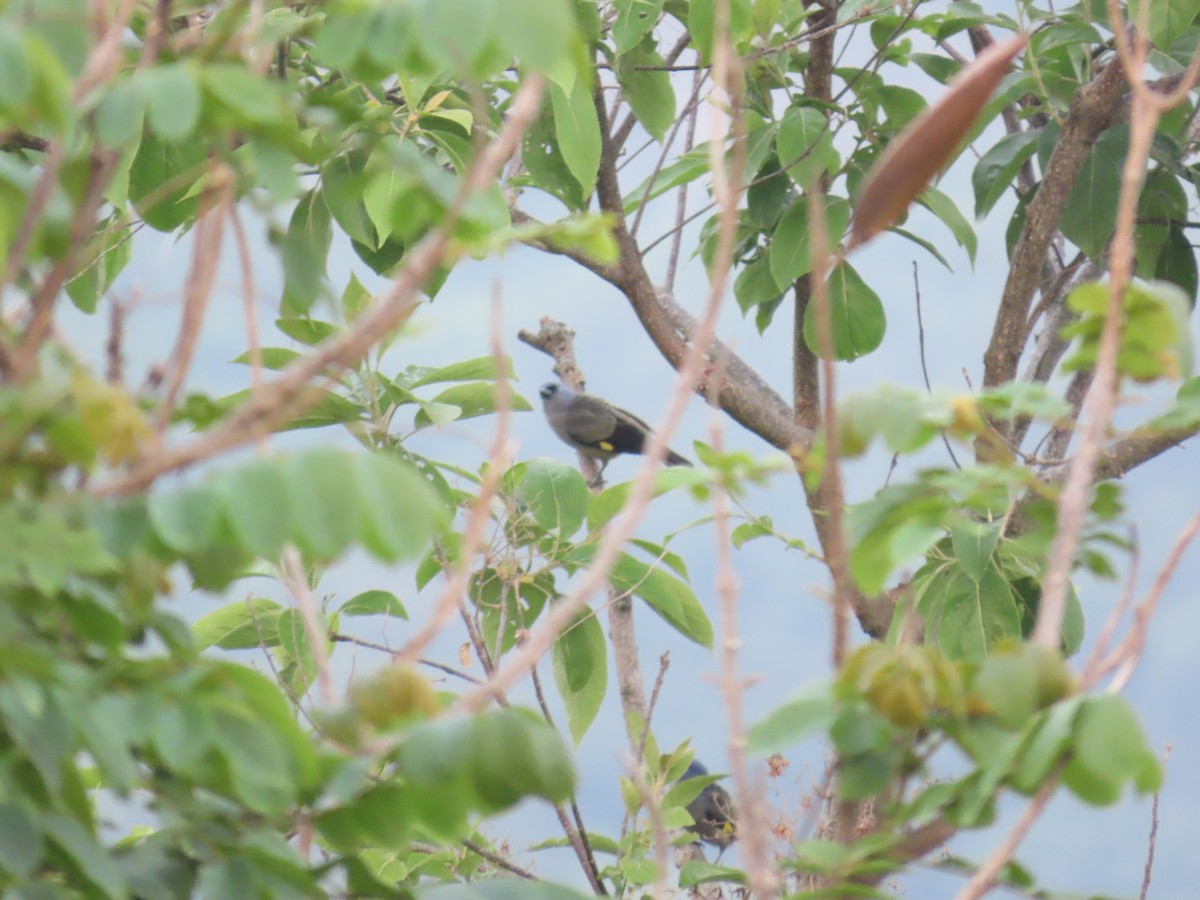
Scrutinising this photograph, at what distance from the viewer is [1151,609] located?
87 centimetres

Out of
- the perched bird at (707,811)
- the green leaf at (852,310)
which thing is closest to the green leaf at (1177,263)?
the green leaf at (852,310)

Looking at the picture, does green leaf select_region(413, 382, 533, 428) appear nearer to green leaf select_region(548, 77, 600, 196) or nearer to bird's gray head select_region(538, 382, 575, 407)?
green leaf select_region(548, 77, 600, 196)

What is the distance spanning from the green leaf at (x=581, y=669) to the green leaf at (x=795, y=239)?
84 centimetres

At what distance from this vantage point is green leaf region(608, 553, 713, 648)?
2.12 metres

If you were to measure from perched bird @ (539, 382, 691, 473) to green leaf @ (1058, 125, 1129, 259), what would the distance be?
1.65m

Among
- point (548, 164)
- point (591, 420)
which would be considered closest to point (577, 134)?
point (548, 164)

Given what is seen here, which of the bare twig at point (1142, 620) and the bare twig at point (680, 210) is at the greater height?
the bare twig at point (680, 210)

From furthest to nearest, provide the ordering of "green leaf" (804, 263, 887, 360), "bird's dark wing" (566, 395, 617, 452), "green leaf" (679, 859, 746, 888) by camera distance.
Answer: "bird's dark wing" (566, 395, 617, 452), "green leaf" (804, 263, 887, 360), "green leaf" (679, 859, 746, 888)

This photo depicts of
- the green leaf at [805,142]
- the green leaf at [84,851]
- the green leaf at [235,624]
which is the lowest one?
the green leaf at [235,624]

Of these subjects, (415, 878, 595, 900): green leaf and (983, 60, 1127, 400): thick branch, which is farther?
(983, 60, 1127, 400): thick branch

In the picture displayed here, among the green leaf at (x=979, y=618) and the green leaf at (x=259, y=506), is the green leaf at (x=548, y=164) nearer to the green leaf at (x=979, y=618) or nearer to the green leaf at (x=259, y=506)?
the green leaf at (x=979, y=618)

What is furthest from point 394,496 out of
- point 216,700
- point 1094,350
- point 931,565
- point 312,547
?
point 931,565

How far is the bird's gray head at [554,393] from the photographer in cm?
429

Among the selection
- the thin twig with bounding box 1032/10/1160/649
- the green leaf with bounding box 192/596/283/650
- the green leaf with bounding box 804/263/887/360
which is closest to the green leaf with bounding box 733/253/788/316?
the green leaf with bounding box 804/263/887/360
